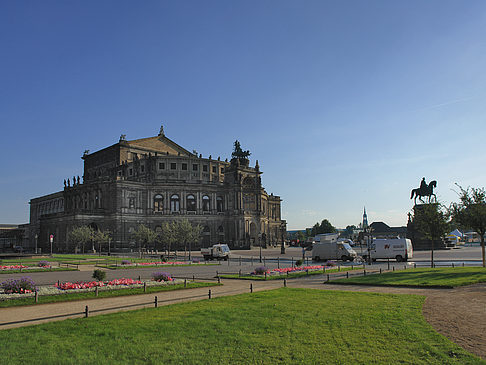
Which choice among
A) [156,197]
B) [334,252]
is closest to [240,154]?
[156,197]

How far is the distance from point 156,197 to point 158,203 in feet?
4.98

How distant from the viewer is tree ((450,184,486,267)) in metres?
32.6

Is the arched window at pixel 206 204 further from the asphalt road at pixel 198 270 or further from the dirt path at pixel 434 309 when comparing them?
the dirt path at pixel 434 309

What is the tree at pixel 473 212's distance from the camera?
1282 inches

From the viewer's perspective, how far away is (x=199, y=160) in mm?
104812

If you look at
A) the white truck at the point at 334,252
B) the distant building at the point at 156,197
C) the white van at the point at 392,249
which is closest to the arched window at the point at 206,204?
the distant building at the point at 156,197

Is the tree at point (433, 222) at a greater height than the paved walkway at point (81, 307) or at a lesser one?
greater

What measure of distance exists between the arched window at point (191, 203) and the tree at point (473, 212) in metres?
70.8

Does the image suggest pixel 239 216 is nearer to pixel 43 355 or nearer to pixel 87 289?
pixel 87 289

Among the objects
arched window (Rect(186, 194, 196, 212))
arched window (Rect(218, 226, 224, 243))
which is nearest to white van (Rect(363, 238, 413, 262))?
arched window (Rect(186, 194, 196, 212))

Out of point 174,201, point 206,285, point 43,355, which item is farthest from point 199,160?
point 43,355

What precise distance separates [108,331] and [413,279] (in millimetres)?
18697

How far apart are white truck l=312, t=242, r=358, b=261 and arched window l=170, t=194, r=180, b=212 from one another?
54244 mm

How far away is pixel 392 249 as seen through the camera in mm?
44625
